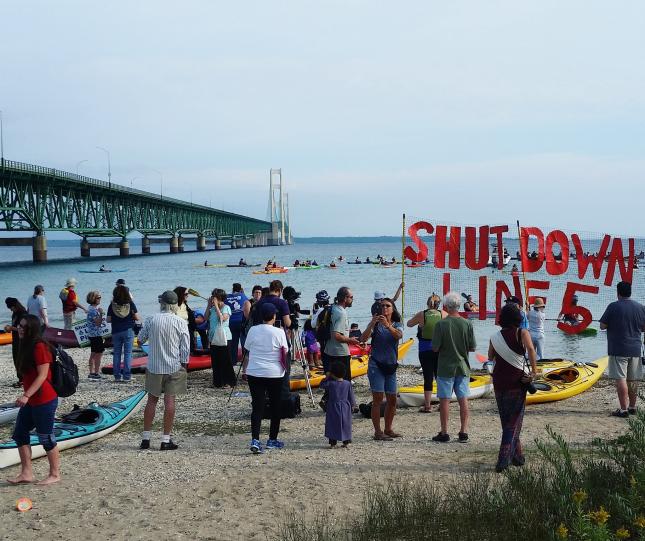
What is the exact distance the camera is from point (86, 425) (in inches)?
368

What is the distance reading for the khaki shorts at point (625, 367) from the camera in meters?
9.52

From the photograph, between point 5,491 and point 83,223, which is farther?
point 83,223

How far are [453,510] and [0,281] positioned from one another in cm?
7189

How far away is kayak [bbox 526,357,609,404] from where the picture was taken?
36.9 ft

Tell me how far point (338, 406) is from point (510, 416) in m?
2.23

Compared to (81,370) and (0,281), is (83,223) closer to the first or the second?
(0,281)

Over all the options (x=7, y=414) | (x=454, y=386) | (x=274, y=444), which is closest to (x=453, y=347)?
(x=454, y=386)

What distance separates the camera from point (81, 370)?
15289mm

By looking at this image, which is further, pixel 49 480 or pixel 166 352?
pixel 166 352

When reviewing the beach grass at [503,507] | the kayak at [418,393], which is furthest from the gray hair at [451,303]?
the kayak at [418,393]

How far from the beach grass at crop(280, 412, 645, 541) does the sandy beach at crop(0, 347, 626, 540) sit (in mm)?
423

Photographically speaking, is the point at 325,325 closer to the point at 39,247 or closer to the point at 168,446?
the point at 168,446

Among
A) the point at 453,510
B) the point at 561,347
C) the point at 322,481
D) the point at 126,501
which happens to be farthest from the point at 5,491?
the point at 561,347

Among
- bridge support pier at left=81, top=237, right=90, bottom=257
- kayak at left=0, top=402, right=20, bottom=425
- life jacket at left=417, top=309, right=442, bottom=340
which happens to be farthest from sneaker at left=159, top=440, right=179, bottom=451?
bridge support pier at left=81, top=237, right=90, bottom=257
